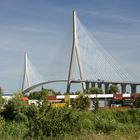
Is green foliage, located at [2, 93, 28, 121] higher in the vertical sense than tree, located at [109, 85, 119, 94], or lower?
lower

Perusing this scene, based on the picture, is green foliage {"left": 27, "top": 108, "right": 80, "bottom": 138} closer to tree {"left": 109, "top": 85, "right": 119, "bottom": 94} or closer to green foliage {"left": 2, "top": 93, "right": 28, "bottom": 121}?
green foliage {"left": 2, "top": 93, "right": 28, "bottom": 121}

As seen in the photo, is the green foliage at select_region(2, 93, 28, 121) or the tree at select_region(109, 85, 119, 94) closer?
the green foliage at select_region(2, 93, 28, 121)

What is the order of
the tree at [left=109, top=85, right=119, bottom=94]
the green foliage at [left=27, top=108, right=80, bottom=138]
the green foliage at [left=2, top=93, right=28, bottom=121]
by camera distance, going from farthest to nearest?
1. the tree at [left=109, top=85, right=119, bottom=94]
2. the green foliage at [left=2, top=93, right=28, bottom=121]
3. the green foliage at [left=27, top=108, right=80, bottom=138]

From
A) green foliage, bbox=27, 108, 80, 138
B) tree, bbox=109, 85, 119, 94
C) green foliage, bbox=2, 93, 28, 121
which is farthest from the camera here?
tree, bbox=109, 85, 119, 94

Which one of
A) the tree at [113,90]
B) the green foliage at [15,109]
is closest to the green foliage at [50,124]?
the green foliage at [15,109]

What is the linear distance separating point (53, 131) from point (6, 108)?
36.2 meters

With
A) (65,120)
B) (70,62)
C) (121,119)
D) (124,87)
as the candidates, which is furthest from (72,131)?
(124,87)

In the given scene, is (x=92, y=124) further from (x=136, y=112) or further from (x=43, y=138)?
(x=43, y=138)

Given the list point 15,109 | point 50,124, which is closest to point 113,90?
point 15,109

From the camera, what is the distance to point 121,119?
4153cm

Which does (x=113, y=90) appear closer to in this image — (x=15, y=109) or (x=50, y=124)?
(x=15, y=109)

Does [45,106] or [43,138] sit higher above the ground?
[45,106]

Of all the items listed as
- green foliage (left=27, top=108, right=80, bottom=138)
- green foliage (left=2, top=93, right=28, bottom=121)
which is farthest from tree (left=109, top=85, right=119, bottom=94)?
green foliage (left=27, top=108, right=80, bottom=138)

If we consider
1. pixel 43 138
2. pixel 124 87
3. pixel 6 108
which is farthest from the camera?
pixel 124 87
